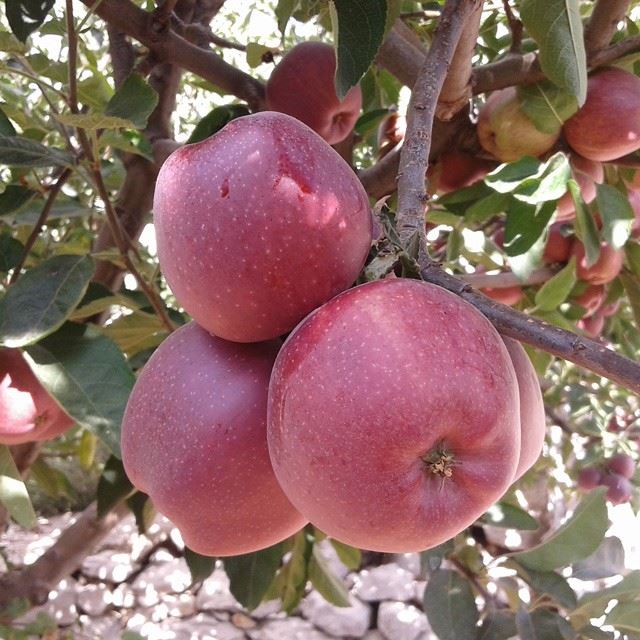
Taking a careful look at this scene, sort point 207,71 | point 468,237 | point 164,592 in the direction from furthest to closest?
point 164,592
point 468,237
point 207,71

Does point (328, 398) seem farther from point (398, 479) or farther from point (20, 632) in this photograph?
point (20, 632)

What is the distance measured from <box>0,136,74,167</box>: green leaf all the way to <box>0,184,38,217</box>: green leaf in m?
0.16

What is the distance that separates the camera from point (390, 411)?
42 centimetres

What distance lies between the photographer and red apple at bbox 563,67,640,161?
0.98 meters

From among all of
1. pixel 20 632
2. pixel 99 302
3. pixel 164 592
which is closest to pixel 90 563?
pixel 164 592

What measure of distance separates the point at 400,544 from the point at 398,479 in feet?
0.17

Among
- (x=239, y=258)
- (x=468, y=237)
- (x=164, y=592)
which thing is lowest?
(x=164, y=592)

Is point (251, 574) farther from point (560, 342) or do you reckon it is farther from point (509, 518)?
point (560, 342)

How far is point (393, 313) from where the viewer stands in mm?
435

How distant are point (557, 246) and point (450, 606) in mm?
710

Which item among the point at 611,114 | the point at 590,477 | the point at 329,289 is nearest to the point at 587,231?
the point at 611,114

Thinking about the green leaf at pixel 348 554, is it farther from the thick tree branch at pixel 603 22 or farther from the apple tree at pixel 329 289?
the thick tree branch at pixel 603 22

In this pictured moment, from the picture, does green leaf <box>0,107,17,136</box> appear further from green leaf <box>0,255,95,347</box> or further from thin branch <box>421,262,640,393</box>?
thin branch <box>421,262,640,393</box>

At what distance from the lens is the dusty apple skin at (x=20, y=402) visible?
36.2 inches
